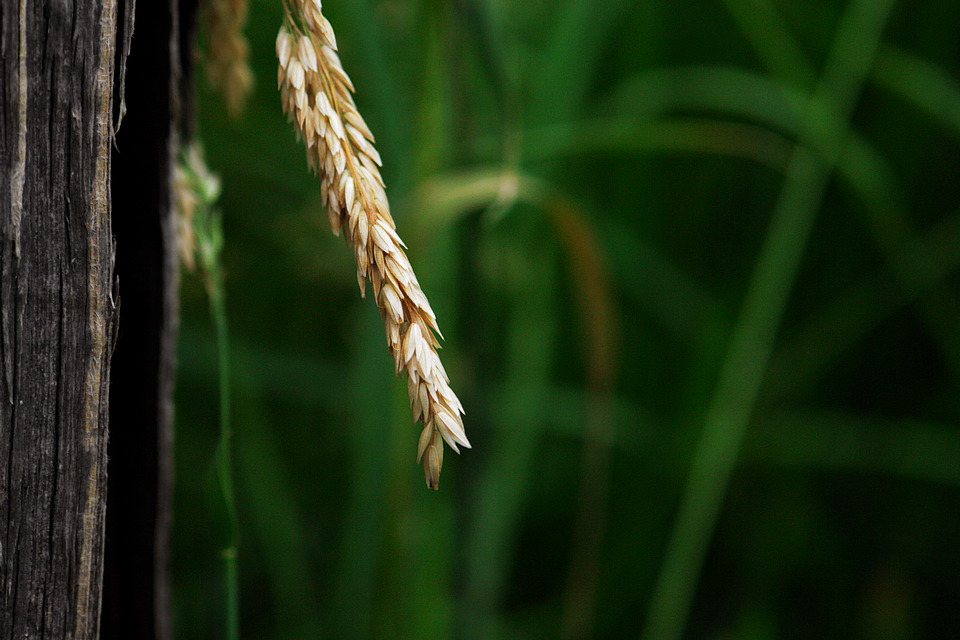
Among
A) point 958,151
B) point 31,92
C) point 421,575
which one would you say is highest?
point 958,151

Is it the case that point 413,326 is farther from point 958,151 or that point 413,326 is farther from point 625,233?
point 958,151

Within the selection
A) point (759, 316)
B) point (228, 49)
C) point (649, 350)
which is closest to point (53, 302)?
point (228, 49)

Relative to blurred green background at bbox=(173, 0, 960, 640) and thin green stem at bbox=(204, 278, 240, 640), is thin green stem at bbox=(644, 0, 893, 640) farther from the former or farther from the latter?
thin green stem at bbox=(204, 278, 240, 640)

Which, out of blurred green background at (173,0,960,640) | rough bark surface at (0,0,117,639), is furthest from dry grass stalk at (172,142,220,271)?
blurred green background at (173,0,960,640)

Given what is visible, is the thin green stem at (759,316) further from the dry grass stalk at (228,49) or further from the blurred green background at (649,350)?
the dry grass stalk at (228,49)

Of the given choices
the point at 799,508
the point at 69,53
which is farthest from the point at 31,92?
the point at 799,508

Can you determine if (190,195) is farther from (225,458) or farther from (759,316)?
(759,316)

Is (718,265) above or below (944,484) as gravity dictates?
above
